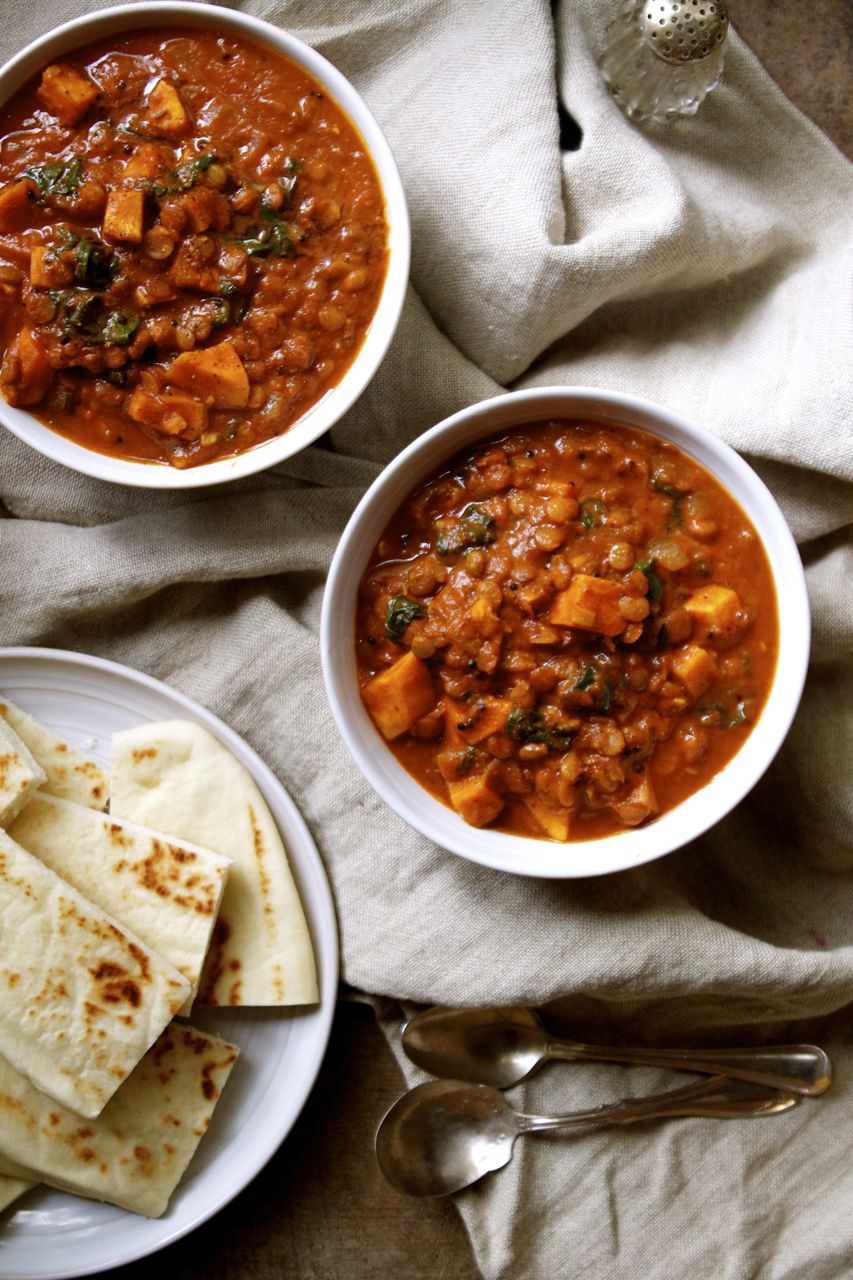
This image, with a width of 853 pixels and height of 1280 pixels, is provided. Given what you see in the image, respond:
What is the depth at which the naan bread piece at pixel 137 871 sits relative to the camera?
334cm

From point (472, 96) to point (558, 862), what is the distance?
2483 millimetres

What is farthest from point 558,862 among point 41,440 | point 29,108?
point 29,108

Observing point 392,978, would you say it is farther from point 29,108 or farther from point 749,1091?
point 29,108

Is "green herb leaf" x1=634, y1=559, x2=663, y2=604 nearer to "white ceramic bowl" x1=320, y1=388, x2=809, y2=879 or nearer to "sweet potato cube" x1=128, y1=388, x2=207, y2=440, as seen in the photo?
"white ceramic bowl" x1=320, y1=388, x2=809, y2=879

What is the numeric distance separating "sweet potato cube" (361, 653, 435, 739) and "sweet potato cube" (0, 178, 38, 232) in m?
1.68

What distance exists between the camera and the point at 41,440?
3098 mm

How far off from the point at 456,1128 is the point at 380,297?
2721mm

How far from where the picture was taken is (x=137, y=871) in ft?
11.1

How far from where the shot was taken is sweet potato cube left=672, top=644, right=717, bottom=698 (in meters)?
2.91

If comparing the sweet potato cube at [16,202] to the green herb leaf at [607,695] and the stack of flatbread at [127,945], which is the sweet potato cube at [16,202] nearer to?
the stack of flatbread at [127,945]

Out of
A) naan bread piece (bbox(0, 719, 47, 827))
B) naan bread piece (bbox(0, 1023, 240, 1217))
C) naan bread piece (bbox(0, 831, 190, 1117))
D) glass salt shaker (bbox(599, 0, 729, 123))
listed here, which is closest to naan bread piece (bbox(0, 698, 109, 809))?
naan bread piece (bbox(0, 719, 47, 827))

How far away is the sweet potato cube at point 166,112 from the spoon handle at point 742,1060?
3.15 meters

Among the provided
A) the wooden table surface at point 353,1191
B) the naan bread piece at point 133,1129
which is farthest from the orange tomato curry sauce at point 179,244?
the naan bread piece at point 133,1129

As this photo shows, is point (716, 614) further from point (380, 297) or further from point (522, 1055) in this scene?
point (522, 1055)
